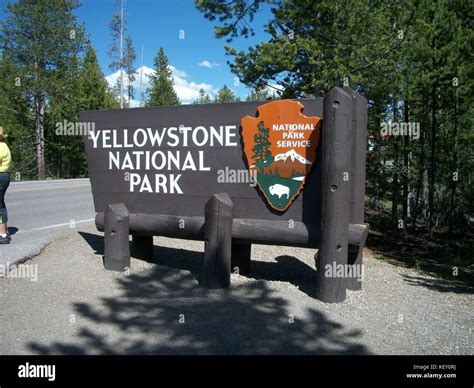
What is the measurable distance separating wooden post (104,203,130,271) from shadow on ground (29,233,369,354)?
1.77 ft

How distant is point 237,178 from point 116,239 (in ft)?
6.00

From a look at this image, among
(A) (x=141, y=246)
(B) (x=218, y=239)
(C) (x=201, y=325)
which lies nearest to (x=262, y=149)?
(B) (x=218, y=239)

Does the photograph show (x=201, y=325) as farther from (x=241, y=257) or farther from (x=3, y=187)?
(x=3, y=187)

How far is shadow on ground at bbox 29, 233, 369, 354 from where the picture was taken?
A: 10.5 ft

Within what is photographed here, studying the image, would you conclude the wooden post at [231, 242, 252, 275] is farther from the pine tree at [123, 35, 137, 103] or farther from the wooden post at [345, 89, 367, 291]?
the pine tree at [123, 35, 137, 103]

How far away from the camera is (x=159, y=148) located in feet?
16.8

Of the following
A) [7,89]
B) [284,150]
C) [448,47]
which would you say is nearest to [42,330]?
[284,150]

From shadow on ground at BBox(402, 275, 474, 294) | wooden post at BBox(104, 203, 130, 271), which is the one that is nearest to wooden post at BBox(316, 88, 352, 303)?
shadow on ground at BBox(402, 275, 474, 294)

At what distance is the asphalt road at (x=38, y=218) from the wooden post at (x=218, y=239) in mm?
2667

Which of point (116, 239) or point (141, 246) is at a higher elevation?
point (116, 239)

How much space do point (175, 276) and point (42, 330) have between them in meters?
1.91

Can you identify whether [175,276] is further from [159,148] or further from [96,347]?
[96,347]

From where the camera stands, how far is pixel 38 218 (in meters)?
8.66

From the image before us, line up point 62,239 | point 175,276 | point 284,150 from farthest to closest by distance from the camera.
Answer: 1. point 62,239
2. point 175,276
3. point 284,150
